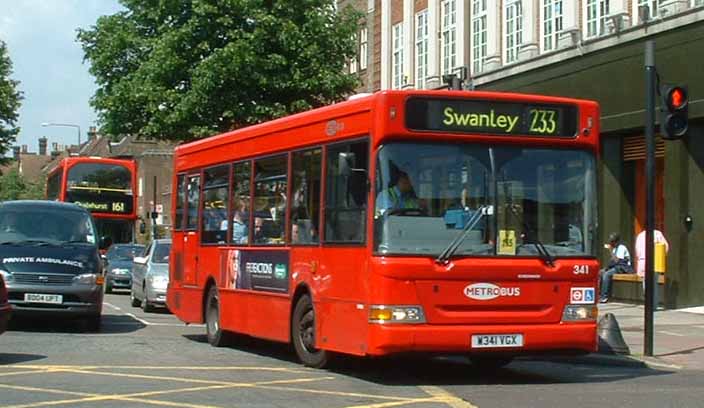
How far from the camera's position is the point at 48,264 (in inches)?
700

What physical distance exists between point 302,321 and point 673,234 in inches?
489

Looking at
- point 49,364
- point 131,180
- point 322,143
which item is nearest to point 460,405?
point 322,143

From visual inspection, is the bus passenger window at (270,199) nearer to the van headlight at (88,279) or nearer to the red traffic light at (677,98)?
the van headlight at (88,279)

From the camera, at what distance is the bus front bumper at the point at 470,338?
11453mm

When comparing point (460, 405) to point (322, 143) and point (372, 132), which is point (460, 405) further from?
point (322, 143)

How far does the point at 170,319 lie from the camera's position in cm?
2328

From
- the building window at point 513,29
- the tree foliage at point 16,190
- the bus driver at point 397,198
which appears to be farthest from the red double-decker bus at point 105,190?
the tree foliage at point 16,190

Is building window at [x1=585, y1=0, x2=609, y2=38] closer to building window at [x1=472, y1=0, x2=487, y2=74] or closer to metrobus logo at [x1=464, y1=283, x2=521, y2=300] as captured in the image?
building window at [x1=472, y1=0, x2=487, y2=74]

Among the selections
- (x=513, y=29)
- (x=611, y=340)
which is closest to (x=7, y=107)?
(x=513, y=29)

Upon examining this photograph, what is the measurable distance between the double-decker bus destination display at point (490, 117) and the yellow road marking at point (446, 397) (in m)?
2.58

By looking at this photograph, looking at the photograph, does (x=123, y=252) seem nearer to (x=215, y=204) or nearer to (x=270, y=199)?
(x=215, y=204)

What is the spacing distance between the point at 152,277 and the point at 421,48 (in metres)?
14.4

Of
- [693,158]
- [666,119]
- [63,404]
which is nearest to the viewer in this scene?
[63,404]

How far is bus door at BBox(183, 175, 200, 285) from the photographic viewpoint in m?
17.4
